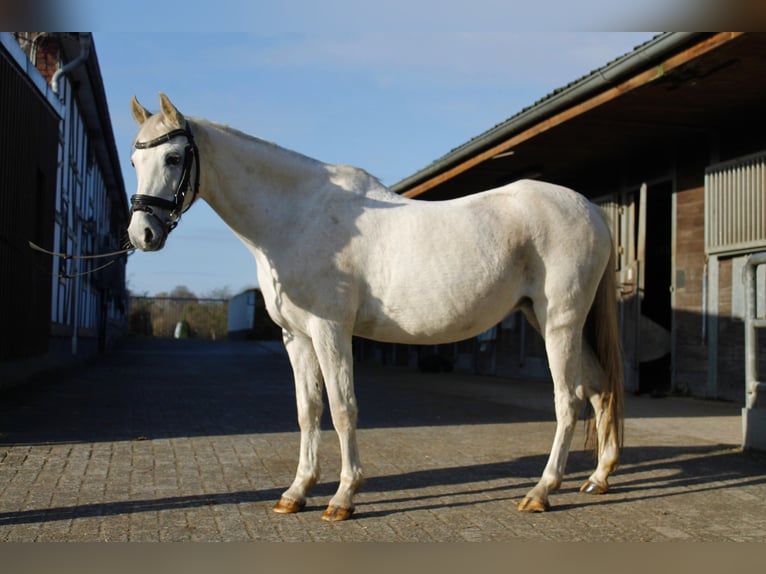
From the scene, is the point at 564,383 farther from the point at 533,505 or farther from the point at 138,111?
the point at 138,111

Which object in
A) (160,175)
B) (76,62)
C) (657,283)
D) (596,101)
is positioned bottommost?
(657,283)

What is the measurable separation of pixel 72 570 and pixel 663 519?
3015mm

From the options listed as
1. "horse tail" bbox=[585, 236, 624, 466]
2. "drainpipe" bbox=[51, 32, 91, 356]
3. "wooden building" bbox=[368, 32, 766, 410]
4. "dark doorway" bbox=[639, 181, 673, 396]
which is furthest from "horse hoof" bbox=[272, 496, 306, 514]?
"drainpipe" bbox=[51, 32, 91, 356]

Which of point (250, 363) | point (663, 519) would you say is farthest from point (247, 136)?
point (250, 363)

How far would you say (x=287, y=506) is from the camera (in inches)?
175

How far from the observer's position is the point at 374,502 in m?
4.75

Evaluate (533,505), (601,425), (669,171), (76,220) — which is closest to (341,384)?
(533,505)

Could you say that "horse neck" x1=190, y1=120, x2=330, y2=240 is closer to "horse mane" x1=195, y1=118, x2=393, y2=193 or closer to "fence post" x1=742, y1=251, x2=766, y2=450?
"horse mane" x1=195, y1=118, x2=393, y2=193

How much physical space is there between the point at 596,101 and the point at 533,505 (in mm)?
6895

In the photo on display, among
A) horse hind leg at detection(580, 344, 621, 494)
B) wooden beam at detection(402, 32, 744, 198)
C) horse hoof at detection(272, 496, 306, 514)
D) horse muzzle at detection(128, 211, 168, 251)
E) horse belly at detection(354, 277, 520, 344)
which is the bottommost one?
horse hoof at detection(272, 496, 306, 514)

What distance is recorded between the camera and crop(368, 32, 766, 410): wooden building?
9.16 m

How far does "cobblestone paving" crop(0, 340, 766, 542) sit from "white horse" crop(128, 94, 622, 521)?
340 millimetres

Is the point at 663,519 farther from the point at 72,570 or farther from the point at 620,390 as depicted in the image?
the point at 72,570

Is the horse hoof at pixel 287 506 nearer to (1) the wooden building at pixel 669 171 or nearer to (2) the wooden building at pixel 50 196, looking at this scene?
(2) the wooden building at pixel 50 196
